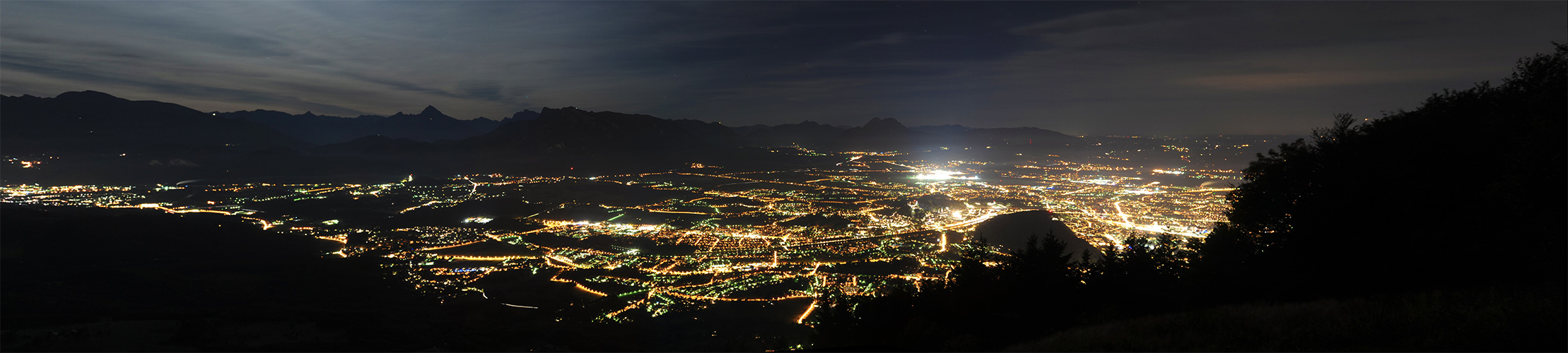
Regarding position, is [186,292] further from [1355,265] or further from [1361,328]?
[1355,265]

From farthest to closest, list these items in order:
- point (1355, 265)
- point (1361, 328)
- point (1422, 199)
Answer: point (1355, 265)
point (1422, 199)
point (1361, 328)

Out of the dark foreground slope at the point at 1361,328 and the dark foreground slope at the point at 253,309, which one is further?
the dark foreground slope at the point at 253,309

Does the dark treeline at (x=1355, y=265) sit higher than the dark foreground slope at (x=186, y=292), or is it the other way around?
the dark treeline at (x=1355, y=265)

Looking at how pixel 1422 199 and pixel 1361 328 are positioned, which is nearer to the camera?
pixel 1361 328

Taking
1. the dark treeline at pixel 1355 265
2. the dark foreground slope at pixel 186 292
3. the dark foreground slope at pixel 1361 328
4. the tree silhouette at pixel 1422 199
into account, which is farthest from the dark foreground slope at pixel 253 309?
the tree silhouette at pixel 1422 199

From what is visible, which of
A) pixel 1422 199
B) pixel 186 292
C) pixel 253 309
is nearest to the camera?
pixel 1422 199

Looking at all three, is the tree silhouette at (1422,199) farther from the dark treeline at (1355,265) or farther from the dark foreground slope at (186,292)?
the dark foreground slope at (186,292)

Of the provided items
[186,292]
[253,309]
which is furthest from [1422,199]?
[186,292]

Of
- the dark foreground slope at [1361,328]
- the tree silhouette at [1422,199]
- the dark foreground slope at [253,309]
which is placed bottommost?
the dark foreground slope at [253,309]

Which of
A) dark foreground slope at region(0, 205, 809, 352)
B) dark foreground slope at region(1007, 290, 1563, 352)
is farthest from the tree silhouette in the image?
dark foreground slope at region(0, 205, 809, 352)
